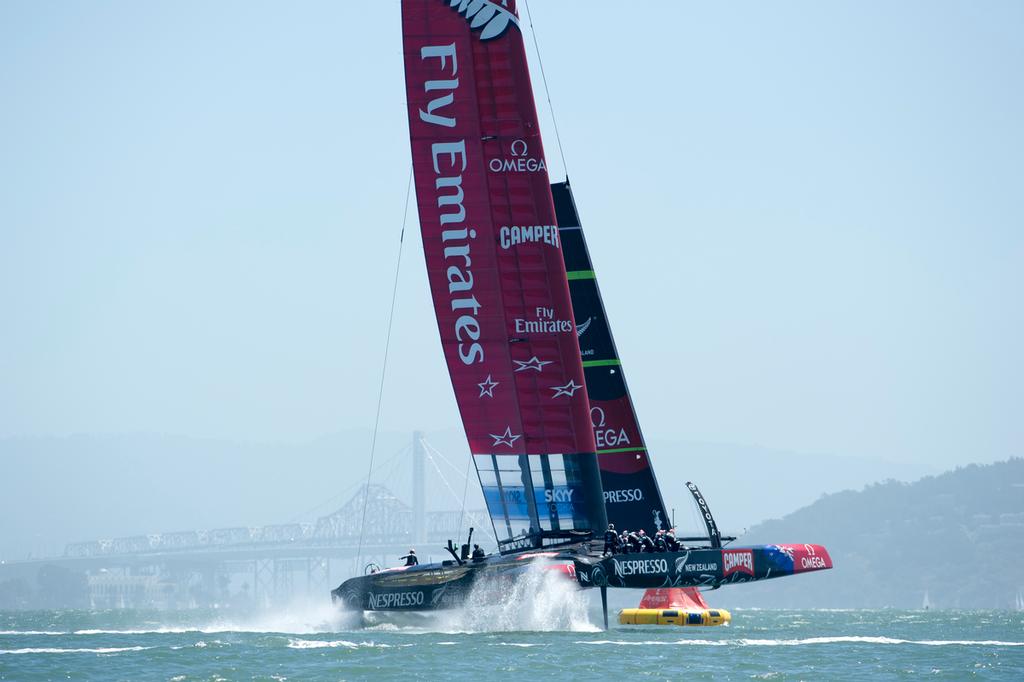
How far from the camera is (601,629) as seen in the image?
2273 cm

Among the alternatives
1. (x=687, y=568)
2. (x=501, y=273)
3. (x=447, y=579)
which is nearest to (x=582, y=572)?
(x=687, y=568)

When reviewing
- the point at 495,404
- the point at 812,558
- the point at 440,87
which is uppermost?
the point at 440,87

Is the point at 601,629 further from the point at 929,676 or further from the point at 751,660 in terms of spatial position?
the point at 929,676

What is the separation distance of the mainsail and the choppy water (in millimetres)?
1927

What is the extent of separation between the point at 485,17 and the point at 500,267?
11.6ft

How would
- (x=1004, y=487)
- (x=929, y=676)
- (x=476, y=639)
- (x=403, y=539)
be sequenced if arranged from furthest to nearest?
(x=1004, y=487) < (x=403, y=539) < (x=476, y=639) < (x=929, y=676)

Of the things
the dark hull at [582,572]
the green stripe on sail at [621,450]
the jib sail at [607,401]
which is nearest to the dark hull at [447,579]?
the dark hull at [582,572]

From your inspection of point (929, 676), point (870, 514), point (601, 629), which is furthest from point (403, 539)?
point (929, 676)

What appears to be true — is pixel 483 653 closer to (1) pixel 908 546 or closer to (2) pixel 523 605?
(2) pixel 523 605

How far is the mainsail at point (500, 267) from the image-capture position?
21.6 m

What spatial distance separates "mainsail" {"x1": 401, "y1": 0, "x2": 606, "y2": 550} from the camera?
851 inches

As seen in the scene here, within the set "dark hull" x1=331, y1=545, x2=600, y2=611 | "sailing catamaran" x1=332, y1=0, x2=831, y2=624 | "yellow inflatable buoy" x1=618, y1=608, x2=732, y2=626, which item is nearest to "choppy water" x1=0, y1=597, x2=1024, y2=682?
"dark hull" x1=331, y1=545, x2=600, y2=611

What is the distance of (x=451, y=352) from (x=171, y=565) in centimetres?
7747

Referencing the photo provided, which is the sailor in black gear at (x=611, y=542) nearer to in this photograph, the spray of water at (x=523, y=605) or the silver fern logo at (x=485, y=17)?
the spray of water at (x=523, y=605)
